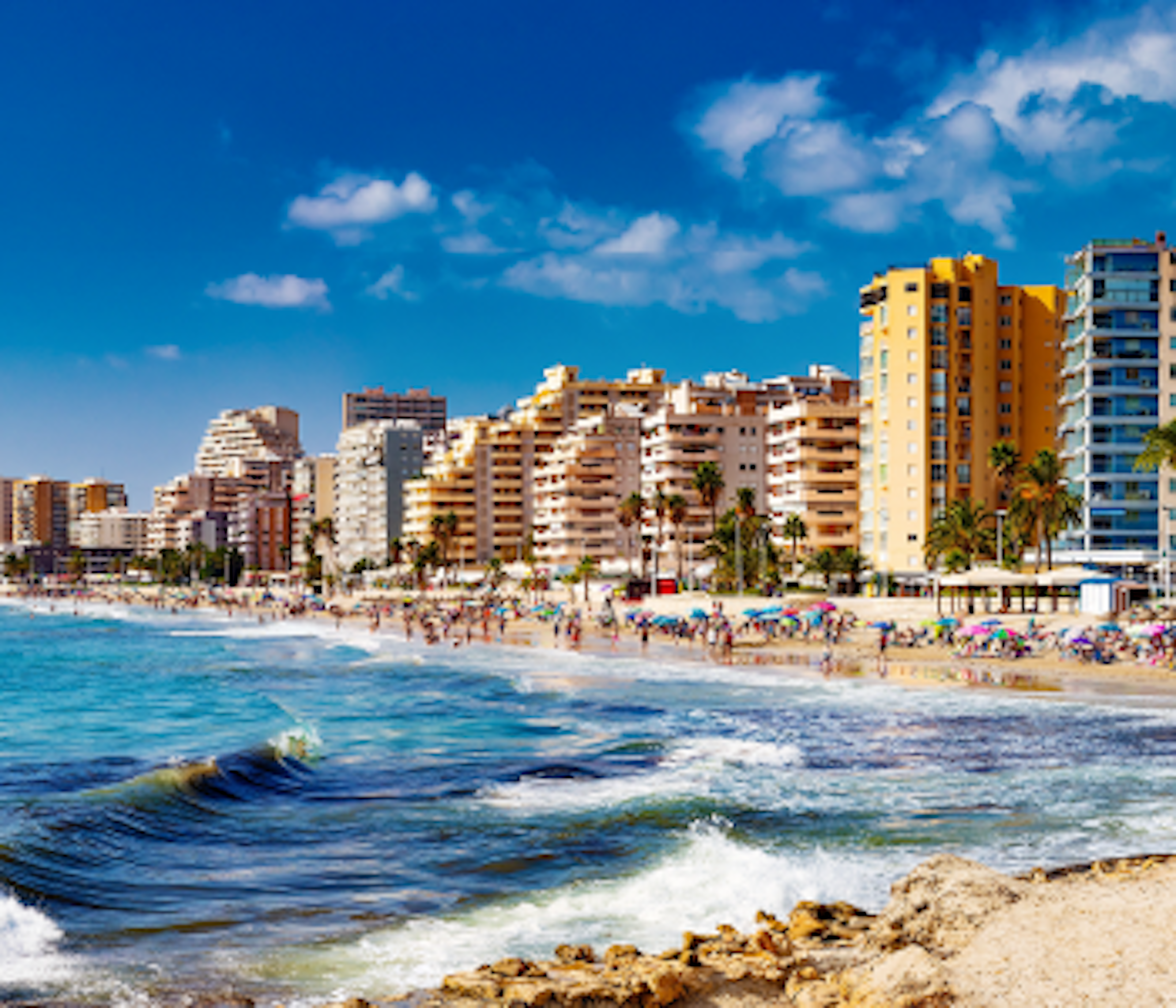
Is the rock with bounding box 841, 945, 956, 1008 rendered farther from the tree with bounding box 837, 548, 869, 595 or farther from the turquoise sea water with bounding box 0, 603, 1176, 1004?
the tree with bounding box 837, 548, 869, 595

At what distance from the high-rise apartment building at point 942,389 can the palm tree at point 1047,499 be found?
1223 centimetres

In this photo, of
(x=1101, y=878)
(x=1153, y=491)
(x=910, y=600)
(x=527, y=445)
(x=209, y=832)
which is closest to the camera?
(x=1101, y=878)

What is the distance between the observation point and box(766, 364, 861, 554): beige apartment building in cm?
10638

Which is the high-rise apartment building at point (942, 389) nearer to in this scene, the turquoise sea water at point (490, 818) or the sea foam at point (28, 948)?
the turquoise sea water at point (490, 818)

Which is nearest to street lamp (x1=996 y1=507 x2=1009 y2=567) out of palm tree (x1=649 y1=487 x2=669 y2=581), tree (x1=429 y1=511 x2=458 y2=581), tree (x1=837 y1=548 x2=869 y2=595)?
tree (x1=837 y1=548 x2=869 y2=595)

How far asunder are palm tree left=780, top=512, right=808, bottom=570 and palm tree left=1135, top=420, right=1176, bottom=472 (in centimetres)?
3986

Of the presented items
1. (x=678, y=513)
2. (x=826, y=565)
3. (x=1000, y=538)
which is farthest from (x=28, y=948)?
(x=678, y=513)

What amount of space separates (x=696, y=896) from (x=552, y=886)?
207cm

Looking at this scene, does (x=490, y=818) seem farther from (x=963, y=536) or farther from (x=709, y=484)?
(x=709, y=484)

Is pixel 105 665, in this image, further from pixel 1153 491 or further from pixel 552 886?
pixel 1153 491

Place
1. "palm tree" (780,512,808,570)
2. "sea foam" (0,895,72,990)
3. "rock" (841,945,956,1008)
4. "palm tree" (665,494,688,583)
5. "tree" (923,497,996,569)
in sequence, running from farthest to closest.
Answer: "palm tree" (665,494,688,583)
"palm tree" (780,512,808,570)
"tree" (923,497,996,569)
"sea foam" (0,895,72,990)
"rock" (841,945,956,1008)

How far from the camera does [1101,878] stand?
13.2 m

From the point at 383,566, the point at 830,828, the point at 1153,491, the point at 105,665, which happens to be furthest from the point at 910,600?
the point at 383,566

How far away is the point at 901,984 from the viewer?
920 centimetres
